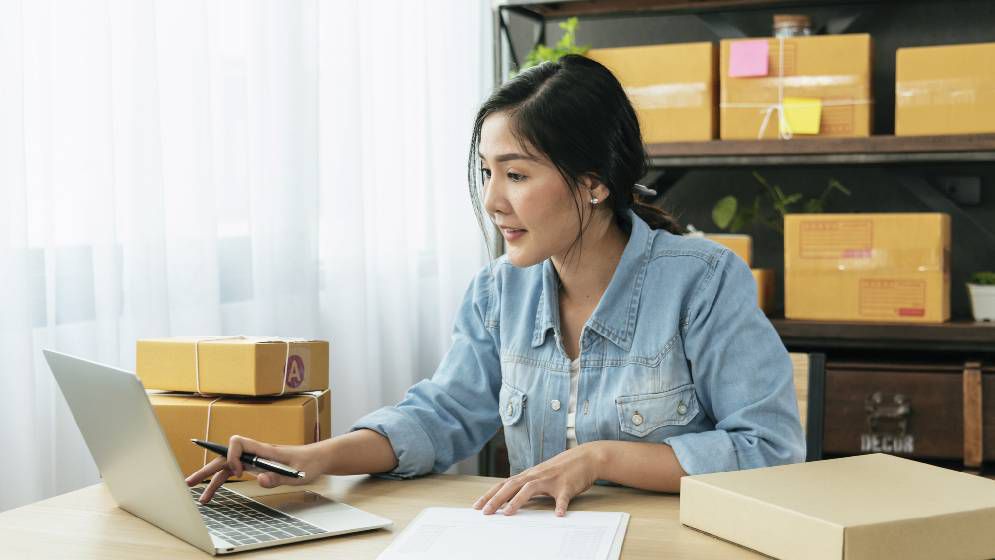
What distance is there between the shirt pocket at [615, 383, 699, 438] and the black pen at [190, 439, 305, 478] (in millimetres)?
418

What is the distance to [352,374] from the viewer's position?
2467 mm

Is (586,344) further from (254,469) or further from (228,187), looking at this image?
(228,187)

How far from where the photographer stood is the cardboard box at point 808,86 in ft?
8.11

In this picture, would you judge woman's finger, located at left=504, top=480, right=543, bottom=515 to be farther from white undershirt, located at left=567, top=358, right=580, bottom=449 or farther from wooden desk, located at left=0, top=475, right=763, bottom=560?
white undershirt, located at left=567, top=358, right=580, bottom=449

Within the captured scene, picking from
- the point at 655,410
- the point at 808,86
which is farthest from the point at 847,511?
the point at 808,86

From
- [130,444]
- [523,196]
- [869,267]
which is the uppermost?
[523,196]

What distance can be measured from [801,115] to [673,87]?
1.01 ft

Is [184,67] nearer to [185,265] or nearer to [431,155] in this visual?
[185,265]

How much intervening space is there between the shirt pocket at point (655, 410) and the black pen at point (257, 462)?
418 mm

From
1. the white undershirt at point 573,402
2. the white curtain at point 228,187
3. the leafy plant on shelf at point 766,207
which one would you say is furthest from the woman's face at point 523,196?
the leafy plant on shelf at point 766,207

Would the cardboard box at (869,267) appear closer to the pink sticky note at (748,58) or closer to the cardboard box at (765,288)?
the cardboard box at (765,288)

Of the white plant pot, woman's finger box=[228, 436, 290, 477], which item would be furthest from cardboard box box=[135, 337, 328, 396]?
the white plant pot

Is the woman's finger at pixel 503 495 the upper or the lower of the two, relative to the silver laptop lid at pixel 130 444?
lower

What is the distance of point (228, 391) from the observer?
1.35m
